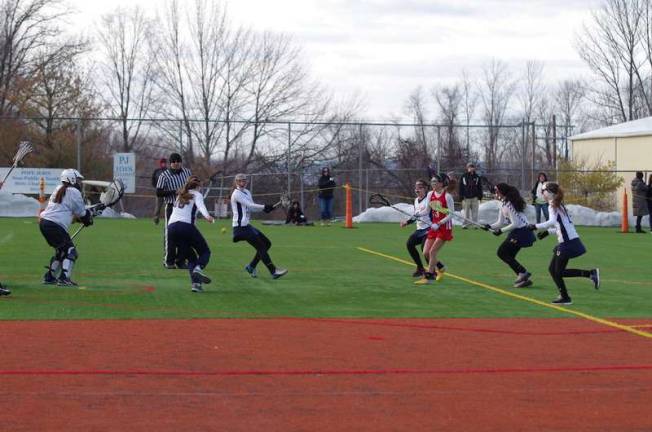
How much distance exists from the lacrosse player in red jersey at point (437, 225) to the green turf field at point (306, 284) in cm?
30

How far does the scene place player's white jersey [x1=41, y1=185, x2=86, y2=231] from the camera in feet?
50.3

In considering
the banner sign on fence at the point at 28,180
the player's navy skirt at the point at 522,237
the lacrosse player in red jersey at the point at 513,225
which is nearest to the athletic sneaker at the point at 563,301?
the lacrosse player in red jersey at the point at 513,225

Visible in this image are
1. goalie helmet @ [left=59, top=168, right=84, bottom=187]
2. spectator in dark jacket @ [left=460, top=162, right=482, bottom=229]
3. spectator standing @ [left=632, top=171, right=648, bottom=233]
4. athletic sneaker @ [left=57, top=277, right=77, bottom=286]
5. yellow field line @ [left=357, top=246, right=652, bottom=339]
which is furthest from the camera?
spectator standing @ [left=632, top=171, right=648, bottom=233]

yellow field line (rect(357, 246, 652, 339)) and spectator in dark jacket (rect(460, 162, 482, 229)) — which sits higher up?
spectator in dark jacket (rect(460, 162, 482, 229))

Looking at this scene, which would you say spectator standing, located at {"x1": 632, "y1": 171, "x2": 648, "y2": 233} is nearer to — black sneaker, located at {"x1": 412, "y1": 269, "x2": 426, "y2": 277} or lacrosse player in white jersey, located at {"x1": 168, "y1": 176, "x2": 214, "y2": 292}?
black sneaker, located at {"x1": 412, "y1": 269, "x2": 426, "y2": 277}

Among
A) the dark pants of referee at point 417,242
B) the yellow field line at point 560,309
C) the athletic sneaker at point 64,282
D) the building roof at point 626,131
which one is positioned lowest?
the yellow field line at point 560,309

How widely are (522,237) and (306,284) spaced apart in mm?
3371

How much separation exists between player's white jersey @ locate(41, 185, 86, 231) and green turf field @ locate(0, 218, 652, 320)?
996 mm

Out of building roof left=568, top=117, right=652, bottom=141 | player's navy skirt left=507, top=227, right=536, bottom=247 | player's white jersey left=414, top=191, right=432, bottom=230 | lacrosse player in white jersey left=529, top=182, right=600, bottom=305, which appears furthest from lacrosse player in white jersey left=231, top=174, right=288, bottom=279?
building roof left=568, top=117, right=652, bottom=141

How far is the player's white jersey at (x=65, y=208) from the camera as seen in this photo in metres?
15.3

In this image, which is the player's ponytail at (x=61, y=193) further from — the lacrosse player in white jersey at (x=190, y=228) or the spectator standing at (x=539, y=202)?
the spectator standing at (x=539, y=202)

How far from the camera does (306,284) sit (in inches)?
658

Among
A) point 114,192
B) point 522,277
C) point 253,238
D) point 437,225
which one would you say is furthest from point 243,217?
point 522,277

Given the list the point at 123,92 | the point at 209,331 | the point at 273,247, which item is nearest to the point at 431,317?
the point at 209,331
